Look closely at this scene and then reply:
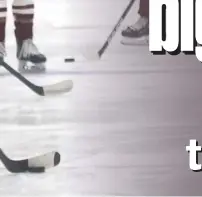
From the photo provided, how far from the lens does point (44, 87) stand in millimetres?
2510

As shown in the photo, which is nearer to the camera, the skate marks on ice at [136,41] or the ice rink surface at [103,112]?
the ice rink surface at [103,112]

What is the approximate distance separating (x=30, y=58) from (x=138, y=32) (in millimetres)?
352

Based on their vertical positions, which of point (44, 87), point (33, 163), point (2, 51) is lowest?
point (33, 163)

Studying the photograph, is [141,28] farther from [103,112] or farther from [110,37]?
[103,112]

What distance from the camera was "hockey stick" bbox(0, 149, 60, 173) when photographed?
7.86 feet

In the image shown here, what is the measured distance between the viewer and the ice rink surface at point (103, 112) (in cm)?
240

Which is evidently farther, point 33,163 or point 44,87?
point 44,87

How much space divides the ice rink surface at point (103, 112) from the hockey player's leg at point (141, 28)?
0.08 feet

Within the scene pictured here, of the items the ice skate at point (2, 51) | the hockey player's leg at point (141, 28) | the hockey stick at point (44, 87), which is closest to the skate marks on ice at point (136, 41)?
the hockey player's leg at point (141, 28)

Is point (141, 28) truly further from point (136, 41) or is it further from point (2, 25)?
point (2, 25)

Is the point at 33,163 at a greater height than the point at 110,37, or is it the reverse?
the point at 110,37

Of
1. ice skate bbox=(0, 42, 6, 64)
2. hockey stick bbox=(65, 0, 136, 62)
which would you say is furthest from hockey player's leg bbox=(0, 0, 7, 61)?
hockey stick bbox=(65, 0, 136, 62)

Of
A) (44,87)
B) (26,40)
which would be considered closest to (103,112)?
(44,87)

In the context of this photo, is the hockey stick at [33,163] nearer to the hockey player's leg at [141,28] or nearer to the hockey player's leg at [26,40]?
the hockey player's leg at [26,40]
